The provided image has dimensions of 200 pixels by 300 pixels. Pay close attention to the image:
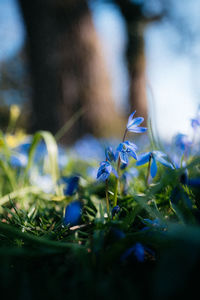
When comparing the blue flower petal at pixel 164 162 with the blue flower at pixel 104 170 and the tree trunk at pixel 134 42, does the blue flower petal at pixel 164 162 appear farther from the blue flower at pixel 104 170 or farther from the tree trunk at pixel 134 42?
the tree trunk at pixel 134 42

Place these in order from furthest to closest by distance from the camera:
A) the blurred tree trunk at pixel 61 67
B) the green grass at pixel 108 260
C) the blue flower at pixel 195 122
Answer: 1. the blurred tree trunk at pixel 61 67
2. the blue flower at pixel 195 122
3. the green grass at pixel 108 260

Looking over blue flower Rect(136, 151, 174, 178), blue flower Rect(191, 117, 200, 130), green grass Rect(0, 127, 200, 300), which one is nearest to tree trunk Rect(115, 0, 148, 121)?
blue flower Rect(191, 117, 200, 130)

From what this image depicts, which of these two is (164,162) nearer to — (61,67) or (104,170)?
(104,170)

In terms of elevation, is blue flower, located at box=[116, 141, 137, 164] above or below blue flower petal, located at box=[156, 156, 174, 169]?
above

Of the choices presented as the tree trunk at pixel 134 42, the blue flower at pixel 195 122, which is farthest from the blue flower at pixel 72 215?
the tree trunk at pixel 134 42

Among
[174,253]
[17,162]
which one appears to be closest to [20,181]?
[17,162]

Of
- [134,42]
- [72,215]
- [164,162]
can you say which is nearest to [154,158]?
[164,162]

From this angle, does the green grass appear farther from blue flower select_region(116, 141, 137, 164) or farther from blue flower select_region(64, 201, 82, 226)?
blue flower select_region(116, 141, 137, 164)
